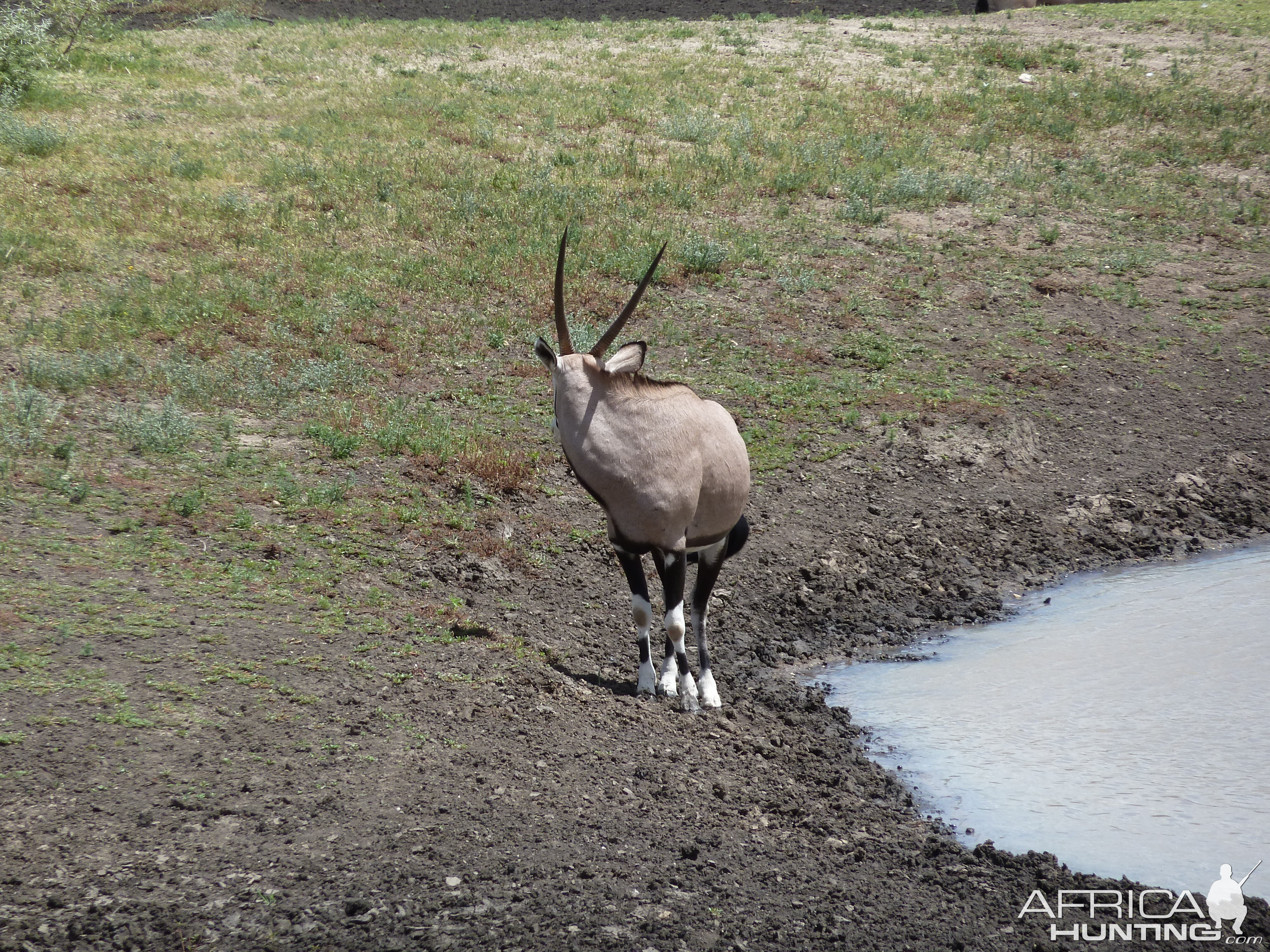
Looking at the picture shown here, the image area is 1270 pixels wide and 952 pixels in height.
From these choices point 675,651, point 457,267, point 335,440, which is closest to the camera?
point 675,651

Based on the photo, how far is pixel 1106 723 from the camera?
8367 mm

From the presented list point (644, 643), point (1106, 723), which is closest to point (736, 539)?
point (644, 643)

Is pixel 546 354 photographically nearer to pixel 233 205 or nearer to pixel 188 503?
pixel 188 503

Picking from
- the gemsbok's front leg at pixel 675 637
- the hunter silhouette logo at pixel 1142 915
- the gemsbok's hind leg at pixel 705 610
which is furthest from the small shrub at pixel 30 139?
the hunter silhouette logo at pixel 1142 915

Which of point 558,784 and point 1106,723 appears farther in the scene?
point 1106,723

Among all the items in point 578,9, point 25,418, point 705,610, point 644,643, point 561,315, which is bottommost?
point 644,643

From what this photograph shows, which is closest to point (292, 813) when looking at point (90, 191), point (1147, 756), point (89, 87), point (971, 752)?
point (971, 752)

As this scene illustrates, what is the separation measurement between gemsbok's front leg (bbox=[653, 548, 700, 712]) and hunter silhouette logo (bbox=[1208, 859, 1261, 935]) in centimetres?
331

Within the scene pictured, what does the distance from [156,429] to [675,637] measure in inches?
210

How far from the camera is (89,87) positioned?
21297mm

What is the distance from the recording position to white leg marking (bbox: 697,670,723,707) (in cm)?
812

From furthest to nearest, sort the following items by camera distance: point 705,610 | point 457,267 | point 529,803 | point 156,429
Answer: point 457,267
point 156,429
point 705,610
point 529,803

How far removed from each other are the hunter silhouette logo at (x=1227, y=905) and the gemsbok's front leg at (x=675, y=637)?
3311mm

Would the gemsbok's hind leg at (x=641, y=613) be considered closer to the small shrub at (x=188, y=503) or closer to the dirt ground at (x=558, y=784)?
the dirt ground at (x=558, y=784)
